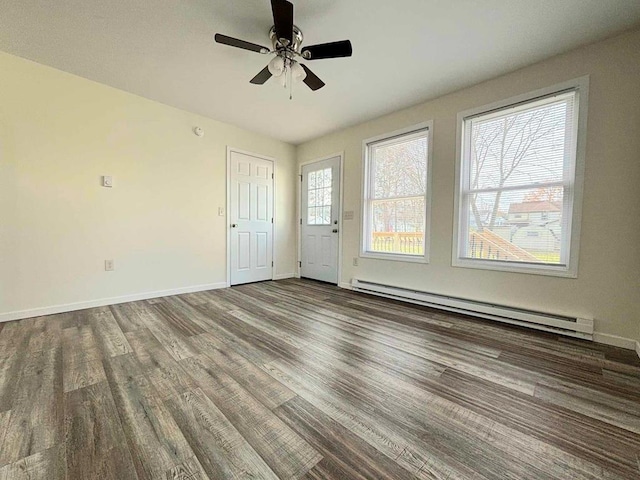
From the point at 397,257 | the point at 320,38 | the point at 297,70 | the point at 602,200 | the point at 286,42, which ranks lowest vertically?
the point at 397,257

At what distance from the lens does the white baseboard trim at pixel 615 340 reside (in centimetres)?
205

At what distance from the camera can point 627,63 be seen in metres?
2.06

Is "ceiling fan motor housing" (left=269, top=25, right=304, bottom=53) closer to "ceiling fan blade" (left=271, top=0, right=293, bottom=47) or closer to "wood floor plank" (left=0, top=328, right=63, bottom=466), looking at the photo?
"ceiling fan blade" (left=271, top=0, right=293, bottom=47)

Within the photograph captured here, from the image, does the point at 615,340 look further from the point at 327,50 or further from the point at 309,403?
the point at 327,50

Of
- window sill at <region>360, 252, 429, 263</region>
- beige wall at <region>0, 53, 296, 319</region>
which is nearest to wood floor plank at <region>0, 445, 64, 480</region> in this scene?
beige wall at <region>0, 53, 296, 319</region>

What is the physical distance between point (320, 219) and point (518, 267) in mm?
2866

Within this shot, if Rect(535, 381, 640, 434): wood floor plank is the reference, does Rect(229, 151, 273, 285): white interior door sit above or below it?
above

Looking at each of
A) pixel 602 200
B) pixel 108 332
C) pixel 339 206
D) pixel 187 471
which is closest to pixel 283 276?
pixel 339 206

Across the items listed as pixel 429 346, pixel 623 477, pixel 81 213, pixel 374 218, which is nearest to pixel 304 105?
pixel 374 218

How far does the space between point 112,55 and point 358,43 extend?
2.27 meters

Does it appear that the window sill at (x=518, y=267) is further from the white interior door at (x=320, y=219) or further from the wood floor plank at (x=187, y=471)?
the wood floor plank at (x=187, y=471)

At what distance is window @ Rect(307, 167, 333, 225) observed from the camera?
14.5 ft

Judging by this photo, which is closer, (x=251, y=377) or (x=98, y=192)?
(x=251, y=377)

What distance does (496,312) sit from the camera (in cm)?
265
